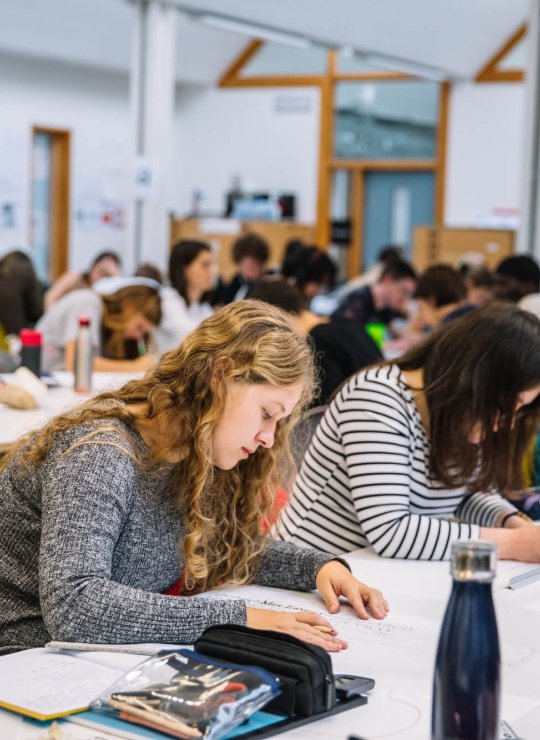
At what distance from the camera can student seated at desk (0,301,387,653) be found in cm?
170

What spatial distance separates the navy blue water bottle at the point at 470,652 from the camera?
3.84 feet

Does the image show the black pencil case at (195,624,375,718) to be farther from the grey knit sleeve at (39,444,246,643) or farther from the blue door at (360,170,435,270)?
the blue door at (360,170,435,270)

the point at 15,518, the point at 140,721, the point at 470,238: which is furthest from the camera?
the point at 470,238

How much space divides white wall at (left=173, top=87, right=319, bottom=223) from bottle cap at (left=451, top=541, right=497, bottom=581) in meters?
12.1

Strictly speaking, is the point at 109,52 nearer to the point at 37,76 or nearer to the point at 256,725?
the point at 37,76

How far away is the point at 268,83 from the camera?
13.1 meters

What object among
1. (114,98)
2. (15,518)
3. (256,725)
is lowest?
(256,725)

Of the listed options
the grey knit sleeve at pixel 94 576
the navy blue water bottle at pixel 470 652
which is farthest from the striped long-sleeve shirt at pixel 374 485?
the navy blue water bottle at pixel 470 652

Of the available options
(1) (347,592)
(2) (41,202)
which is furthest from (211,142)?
(1) (347,592)

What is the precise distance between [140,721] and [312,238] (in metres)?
11.7

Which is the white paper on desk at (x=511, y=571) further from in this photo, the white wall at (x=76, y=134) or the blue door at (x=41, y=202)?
the blue door at (x=41, y=202)

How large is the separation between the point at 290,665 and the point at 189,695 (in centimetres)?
15

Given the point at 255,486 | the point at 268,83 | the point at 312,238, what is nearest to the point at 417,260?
the point at 312,238

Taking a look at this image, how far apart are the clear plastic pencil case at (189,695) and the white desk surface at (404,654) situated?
0.06 m
